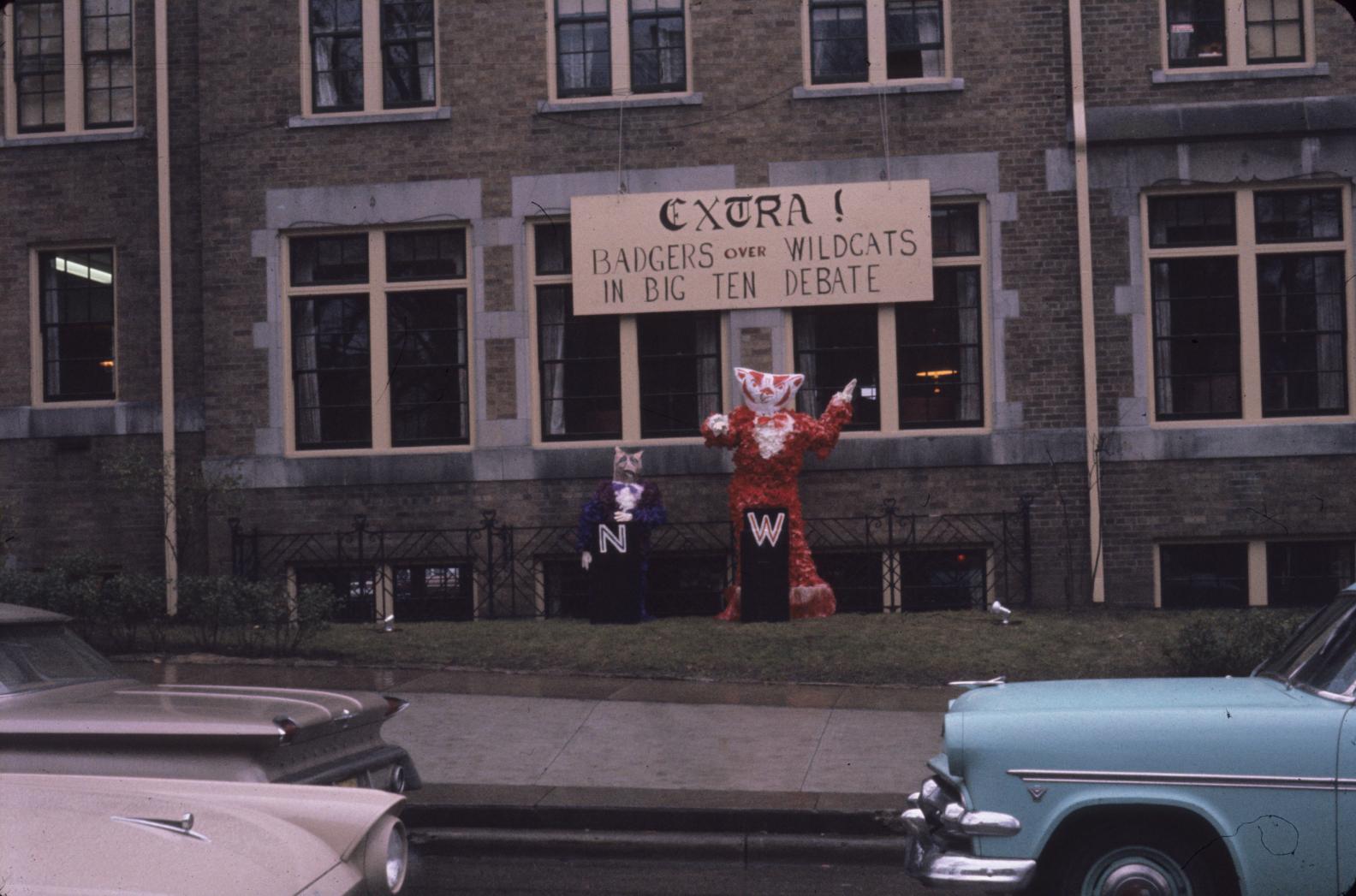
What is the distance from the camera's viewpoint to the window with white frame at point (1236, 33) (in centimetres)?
1589

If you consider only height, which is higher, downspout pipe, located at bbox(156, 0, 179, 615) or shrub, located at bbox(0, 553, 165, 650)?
downspout pipe, located at bbox(156, 0, 179, 615)

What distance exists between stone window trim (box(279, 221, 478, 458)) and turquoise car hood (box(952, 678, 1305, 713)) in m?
11.1

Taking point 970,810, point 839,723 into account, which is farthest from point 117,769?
point 839,723

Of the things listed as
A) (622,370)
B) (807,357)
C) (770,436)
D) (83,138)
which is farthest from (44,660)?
(83,138)

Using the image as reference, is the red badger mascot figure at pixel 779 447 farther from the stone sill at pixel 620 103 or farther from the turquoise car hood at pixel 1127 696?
the turquoise car hood at pixel 1127 696

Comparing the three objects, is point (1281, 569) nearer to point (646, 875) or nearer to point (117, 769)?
point (646, 875)

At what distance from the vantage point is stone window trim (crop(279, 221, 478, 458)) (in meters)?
16.7

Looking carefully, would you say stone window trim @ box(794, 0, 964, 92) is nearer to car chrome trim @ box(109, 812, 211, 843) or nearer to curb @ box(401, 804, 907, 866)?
curb @ box(401, 804, 907, 866)

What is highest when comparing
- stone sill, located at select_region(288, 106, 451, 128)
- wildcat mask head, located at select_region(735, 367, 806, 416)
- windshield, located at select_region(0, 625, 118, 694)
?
stone sill, located at select_region(288, 106, 451, 128)

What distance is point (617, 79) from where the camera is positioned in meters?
16.5

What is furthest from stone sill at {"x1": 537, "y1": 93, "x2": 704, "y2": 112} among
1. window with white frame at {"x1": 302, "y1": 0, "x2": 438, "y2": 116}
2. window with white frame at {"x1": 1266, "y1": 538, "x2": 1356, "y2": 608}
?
window with white frame at {"x1": 1266, "y1": 538, "x2": 1356, "y2": 608}

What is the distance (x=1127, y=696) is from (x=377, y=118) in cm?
1278

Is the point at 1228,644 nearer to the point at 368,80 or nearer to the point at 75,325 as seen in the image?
the point at 368,80

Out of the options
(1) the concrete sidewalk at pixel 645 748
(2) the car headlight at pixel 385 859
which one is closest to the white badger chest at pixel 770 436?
(1) the concrete sidewalk at pixel 645 748
